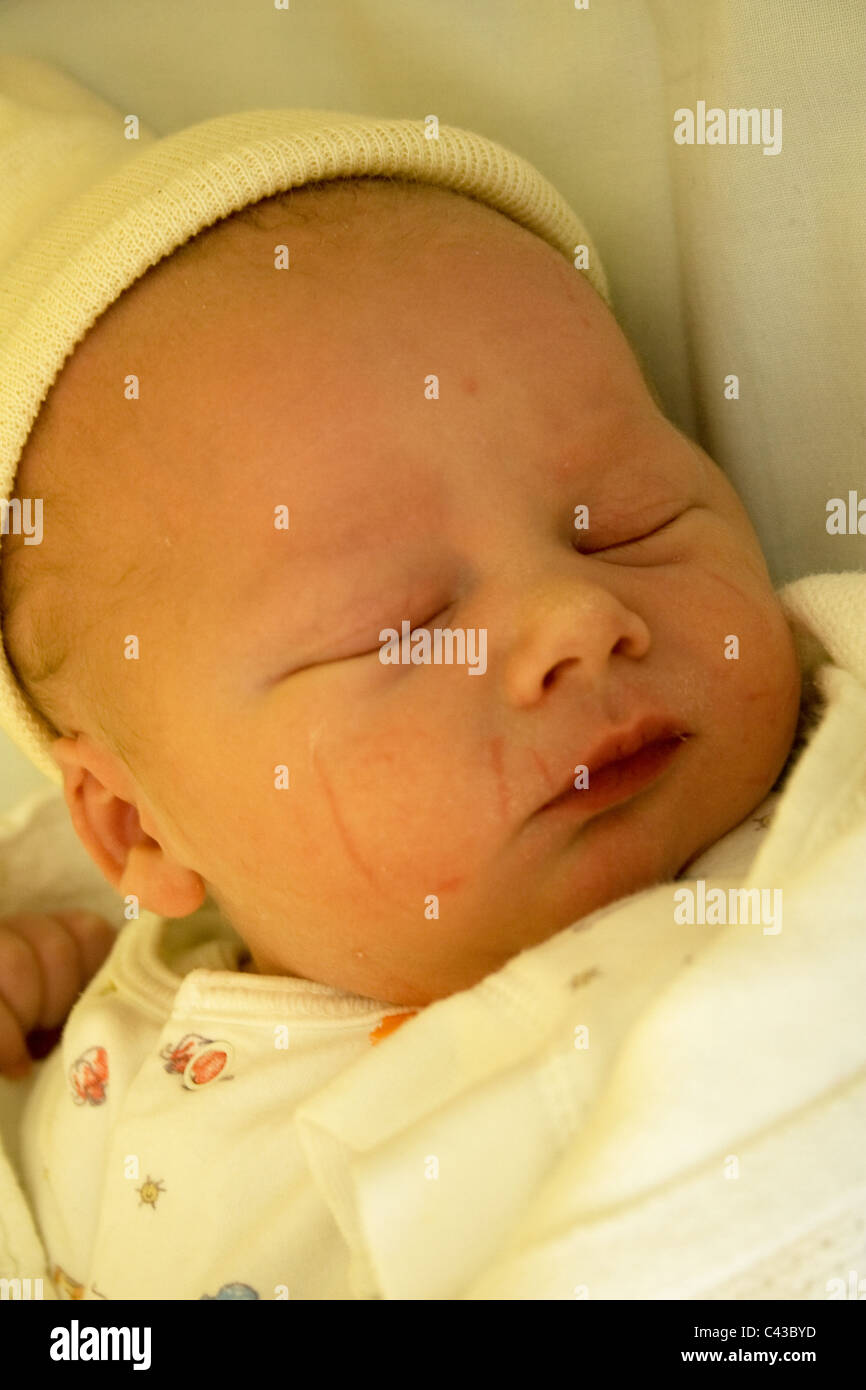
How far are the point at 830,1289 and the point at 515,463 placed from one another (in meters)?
0.69

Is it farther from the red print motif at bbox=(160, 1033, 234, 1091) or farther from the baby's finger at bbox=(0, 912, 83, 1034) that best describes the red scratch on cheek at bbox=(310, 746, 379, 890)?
the baby's finger at bbox=(0, 912, 83, 1034)

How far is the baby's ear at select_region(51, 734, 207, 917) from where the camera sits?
130 cm

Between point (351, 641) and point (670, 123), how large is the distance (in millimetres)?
775

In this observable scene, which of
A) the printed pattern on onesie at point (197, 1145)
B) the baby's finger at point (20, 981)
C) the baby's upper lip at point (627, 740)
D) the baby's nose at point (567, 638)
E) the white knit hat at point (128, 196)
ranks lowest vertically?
the printed pattern on onesie at point (197, 1145)

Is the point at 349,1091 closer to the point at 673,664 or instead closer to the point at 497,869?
the point at 497,869

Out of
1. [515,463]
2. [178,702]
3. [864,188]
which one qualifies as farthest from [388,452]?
[864,188]

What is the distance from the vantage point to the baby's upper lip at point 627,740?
1.04 m

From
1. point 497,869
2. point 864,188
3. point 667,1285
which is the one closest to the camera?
point 667,1285

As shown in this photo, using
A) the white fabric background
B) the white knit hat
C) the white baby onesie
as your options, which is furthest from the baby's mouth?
the white knit hat

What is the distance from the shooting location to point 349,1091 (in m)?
0.99

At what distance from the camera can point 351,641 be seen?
1088 mm

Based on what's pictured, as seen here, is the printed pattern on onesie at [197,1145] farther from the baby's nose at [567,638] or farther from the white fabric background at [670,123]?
the white fabric background at [670,123]

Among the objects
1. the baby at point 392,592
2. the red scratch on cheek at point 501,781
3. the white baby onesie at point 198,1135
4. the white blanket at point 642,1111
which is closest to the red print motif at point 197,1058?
the white baby onesie at point 198,1135

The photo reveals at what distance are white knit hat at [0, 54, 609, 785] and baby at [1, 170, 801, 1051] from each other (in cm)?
3
